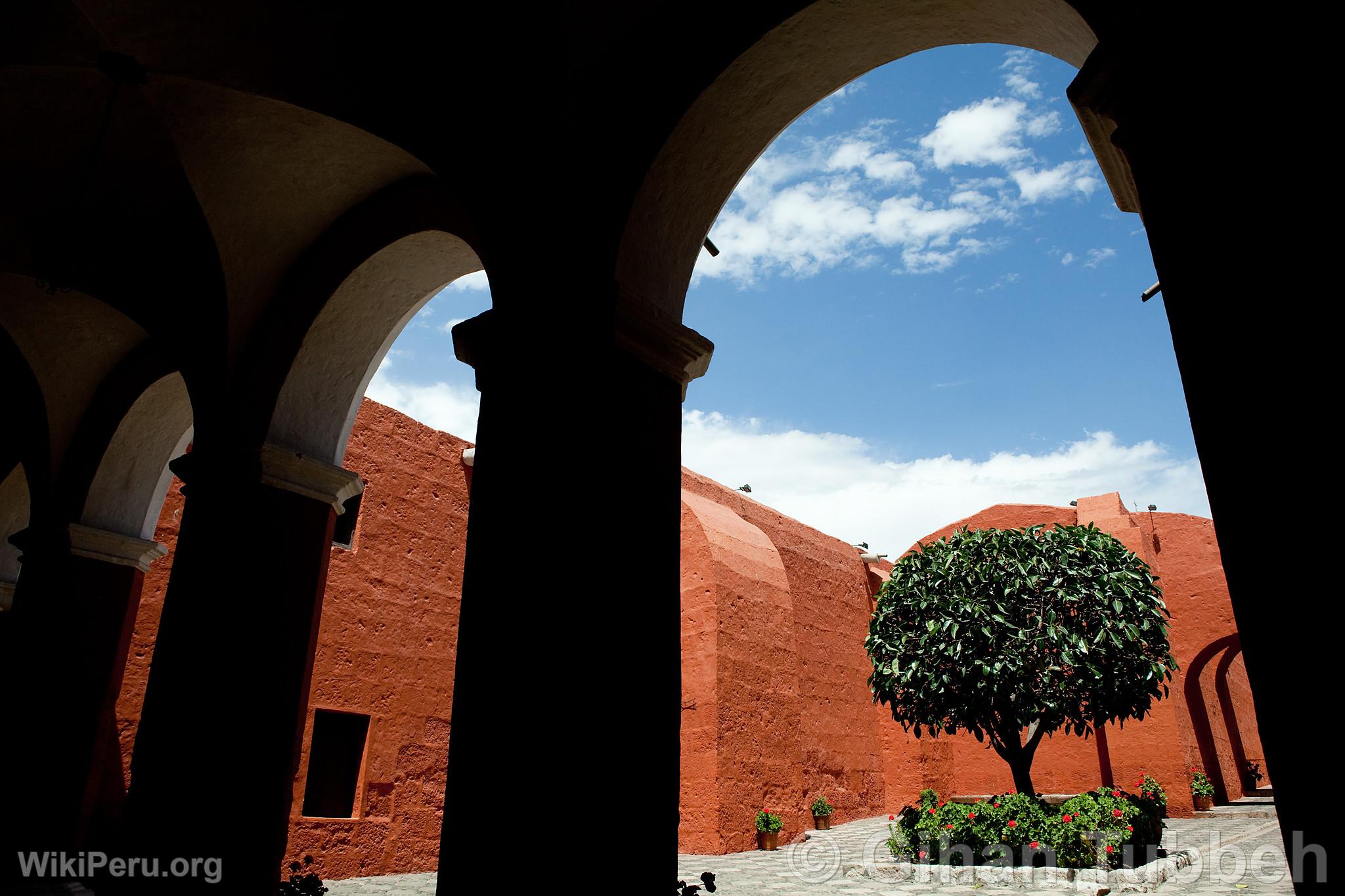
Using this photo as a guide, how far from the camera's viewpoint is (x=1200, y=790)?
48.1ft

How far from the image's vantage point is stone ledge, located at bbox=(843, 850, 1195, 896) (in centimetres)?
782

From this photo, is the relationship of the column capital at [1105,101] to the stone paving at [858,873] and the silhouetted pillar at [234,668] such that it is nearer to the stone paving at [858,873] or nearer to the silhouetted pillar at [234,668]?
the silhouetted pillar at [234,668]

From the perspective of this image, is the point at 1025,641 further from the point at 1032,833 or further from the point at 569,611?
the point at 569,611

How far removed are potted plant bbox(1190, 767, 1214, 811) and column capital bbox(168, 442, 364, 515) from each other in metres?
15.4

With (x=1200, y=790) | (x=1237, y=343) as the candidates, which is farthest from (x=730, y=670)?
(x=1237, y=343)

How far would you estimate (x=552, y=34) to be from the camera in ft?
11.6

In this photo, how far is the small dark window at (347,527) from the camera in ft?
33.3

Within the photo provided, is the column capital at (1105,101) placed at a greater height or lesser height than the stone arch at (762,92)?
lesser

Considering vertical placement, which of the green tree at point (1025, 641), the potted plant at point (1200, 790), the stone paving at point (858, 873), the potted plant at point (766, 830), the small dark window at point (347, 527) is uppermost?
the small dark window at point (347, 527)

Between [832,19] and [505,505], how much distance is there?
2.04 meters

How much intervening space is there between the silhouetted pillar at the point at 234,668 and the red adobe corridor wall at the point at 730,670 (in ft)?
16.2

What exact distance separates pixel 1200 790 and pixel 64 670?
654 inches

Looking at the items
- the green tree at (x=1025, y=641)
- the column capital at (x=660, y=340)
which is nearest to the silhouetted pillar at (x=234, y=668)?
the column capital at (x=660, y=340)

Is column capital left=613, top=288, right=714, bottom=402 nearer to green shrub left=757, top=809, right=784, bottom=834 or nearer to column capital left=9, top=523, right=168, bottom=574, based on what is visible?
column capital left=9, top=523, right=168, bottom=574
